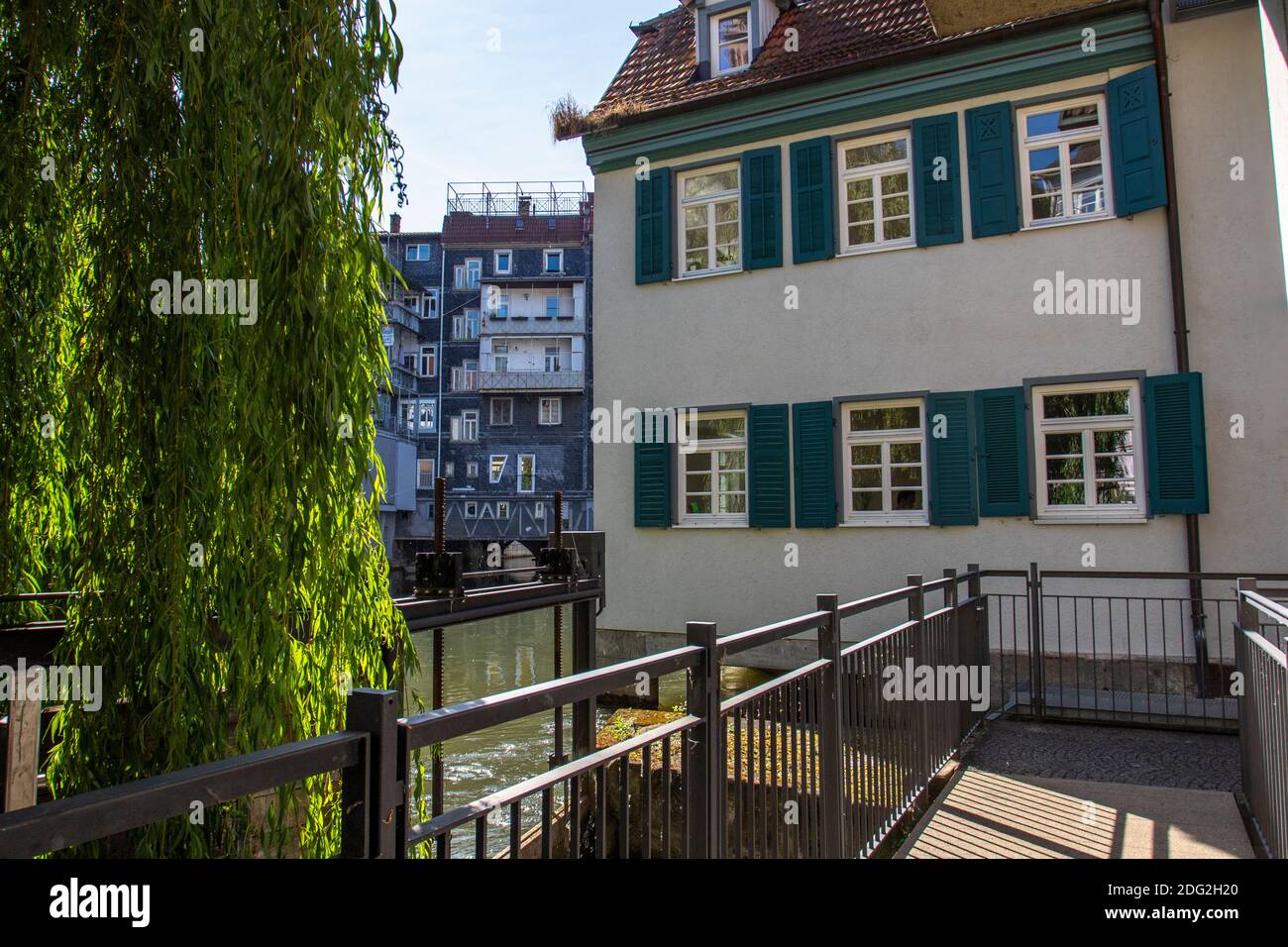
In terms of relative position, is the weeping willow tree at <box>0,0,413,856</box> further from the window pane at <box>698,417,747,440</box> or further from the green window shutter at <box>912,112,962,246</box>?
the window pane at <box>698,417,747,440</box>

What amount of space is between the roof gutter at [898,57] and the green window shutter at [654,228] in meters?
0.86

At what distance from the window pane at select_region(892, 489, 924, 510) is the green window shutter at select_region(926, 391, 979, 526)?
26 centimetres

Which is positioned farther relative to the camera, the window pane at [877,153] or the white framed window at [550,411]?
the white framed window at [550,411]

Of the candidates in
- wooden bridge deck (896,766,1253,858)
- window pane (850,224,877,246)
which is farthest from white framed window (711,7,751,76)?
wooden bridge deck (896,766,1253,858)

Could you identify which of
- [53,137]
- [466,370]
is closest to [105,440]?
[53,137]

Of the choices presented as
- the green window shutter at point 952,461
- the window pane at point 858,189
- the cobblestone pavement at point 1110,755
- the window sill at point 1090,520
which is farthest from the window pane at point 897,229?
the cobblestone pavement at point 1110,755

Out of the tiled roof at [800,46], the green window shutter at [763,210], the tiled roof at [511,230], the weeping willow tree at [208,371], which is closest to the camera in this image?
the weeping willow tree at [208,371]

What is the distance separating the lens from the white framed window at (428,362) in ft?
171

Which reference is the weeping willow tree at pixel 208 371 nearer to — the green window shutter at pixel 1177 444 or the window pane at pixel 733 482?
the green window shutter at pixel 1177 444

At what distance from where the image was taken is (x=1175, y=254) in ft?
32.0

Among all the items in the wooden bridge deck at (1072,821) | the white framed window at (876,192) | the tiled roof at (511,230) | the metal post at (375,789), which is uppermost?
the tiled roof at (511,230)

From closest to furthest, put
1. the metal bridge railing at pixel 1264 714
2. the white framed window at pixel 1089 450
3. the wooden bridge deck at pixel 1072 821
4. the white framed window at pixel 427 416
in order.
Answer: the metal bridge railing at pixel 1264 714
the wooden bridge deck at pixel 1072 821
the white framed window at pixel 1089 450
the white framed window at pixel 427 416

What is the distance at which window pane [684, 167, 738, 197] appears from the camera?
1279 cm

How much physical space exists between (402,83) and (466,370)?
4942cm
